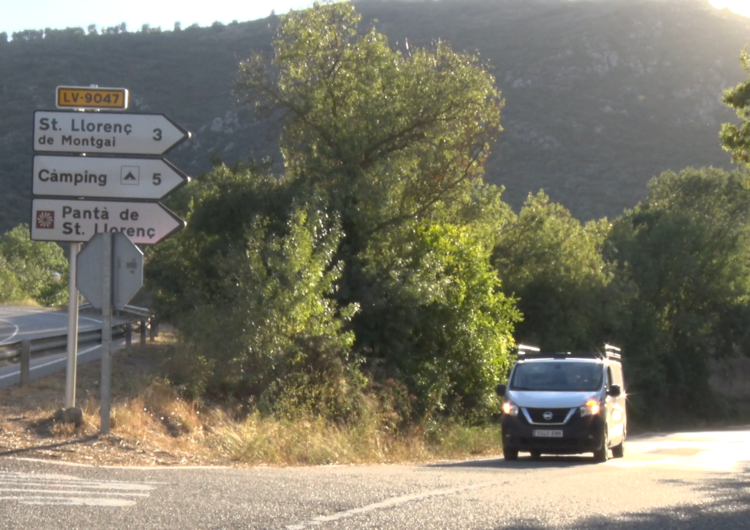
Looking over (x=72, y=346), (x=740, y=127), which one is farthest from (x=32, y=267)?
(x=72, y=346)

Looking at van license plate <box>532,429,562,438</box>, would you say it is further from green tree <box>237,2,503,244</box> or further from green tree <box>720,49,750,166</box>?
green tree <box>237,2,503,244</box>

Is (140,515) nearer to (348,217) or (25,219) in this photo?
(348,217)

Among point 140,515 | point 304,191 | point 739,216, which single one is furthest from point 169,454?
point 739,216

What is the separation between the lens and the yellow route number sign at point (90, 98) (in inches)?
495

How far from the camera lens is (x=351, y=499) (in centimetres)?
828

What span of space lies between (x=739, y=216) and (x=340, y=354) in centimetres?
4534

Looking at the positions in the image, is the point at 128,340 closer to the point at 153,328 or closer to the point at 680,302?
the point at 153,328

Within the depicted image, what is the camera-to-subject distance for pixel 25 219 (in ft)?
207

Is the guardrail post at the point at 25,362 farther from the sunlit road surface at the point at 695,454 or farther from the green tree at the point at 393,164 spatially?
the sunlit road surface at the point at 695,454

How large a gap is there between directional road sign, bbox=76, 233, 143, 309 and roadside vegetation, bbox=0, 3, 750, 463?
2.04 meters

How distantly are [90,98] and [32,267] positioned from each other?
64.0 m

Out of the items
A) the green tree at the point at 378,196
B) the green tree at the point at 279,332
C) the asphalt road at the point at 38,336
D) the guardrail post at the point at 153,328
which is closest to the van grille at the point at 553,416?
the green tree at the point at 279,332

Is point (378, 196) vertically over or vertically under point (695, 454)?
over

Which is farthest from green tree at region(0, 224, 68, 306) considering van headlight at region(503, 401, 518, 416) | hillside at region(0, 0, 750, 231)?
van headlight at region(503, 401, 518, 416)
